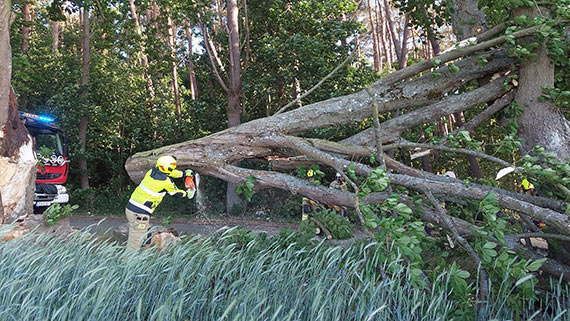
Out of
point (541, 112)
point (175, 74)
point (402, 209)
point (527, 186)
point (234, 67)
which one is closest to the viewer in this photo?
point (402, 209)

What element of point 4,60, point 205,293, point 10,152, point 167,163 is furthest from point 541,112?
point 10,152

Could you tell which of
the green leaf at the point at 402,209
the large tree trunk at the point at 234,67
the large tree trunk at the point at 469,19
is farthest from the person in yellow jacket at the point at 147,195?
the large tree trunk at the point at 234,67

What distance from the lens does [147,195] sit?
5168 mm

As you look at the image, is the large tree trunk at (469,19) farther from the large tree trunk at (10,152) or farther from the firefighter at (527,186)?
the large tree trunk at (10,152)

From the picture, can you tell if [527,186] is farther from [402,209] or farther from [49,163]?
[49,163]

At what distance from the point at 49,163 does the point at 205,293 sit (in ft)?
30.1

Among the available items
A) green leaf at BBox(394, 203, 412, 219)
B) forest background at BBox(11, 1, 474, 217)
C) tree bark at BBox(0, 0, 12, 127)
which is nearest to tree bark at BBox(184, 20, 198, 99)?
forest background at BBox(11, 1, 474, 217)

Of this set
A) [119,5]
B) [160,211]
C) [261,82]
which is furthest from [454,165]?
[119,5]

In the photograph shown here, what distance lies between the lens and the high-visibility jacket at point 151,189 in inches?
183

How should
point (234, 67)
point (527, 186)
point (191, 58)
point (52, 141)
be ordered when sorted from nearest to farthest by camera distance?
point (527, 186)
point (52, 141)
point (234, 67)
point (191, 58)

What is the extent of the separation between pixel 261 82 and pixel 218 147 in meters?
7.51

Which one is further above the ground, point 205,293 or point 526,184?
point 526,184

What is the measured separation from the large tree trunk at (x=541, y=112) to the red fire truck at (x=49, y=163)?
977 cm

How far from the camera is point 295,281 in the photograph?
2.92m
